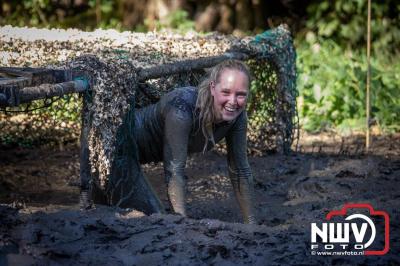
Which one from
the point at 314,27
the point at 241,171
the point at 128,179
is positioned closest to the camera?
the point at 241,171

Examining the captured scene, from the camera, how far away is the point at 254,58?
7.55 metres

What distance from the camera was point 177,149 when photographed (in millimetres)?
4992

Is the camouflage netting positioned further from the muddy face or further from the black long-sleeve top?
the muddy face

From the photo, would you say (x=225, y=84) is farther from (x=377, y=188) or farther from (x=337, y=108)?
(x=337, y=108)

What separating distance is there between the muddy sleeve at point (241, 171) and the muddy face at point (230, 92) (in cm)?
38

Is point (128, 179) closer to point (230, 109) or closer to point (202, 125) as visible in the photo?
point (202, 125)

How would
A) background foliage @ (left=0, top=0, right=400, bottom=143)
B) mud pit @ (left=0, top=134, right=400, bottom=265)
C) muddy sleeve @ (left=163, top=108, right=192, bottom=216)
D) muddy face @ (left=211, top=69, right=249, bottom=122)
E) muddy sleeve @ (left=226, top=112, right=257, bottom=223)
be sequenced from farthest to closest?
background foliage @ (left=0, top=0, right=400, bottom=143) → muddy sleeve @ (left=226, top=112, right=257, bottom=223) → muddy sleeve @ (left=163, top=108, right=192, bottom=216) → muddy face @ (left=211, top=69, right=249, bottom=122) → mud pit @ (left=0, top=134, right=400, bottom=265)

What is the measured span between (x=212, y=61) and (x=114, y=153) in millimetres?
1597

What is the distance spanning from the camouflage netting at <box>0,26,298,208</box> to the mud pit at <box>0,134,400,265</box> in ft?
1.16

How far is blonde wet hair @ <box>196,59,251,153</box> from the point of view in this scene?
492 cm

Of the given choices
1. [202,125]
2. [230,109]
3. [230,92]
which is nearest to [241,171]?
[202,125]

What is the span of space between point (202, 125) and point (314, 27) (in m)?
8.10

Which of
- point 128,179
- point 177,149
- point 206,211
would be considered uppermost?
point 177,149

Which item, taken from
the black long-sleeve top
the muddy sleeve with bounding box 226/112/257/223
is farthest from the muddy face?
the muddy sleeve with bounding box 226/112/257/223
